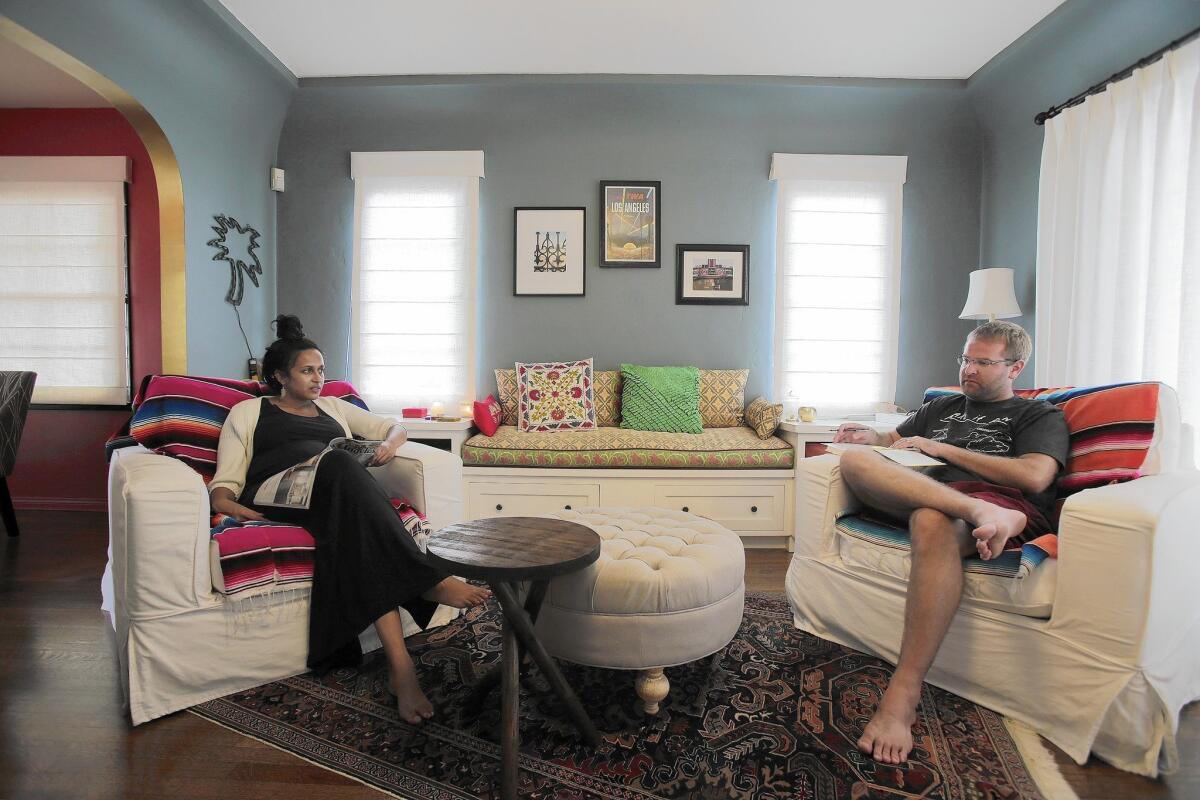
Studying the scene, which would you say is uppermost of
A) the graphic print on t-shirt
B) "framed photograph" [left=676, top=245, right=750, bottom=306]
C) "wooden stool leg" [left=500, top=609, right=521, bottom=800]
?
"framed photograph" [left=676, top=245, right=750, bottom=306]

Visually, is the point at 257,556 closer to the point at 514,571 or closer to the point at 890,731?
the point at 514,571

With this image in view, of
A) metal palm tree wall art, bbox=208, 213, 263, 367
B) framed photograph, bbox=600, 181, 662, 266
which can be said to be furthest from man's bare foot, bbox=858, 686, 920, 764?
metal palm tree wall art, bbox=208, 213, 263, 367

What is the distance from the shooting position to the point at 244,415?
2076mm

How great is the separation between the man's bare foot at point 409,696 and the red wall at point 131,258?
3433mm

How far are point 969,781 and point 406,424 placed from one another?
2946mm

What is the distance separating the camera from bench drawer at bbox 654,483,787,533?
331cm

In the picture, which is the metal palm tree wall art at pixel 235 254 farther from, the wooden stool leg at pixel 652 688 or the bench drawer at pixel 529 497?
the wooden stool leg at pixel 652 688

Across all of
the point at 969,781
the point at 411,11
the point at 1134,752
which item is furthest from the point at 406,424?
the point at 1134,752

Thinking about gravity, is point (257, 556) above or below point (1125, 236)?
below

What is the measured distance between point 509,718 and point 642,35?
3421 mm

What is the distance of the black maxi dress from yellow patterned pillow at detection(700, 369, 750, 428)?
7.88ft

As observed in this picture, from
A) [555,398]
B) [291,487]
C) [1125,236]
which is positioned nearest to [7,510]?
[291,487]

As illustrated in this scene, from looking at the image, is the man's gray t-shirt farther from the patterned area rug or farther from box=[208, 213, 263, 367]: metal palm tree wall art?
box=[208, 213, 263, 367]: metal palm tree wall art

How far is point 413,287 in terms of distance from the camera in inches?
160
